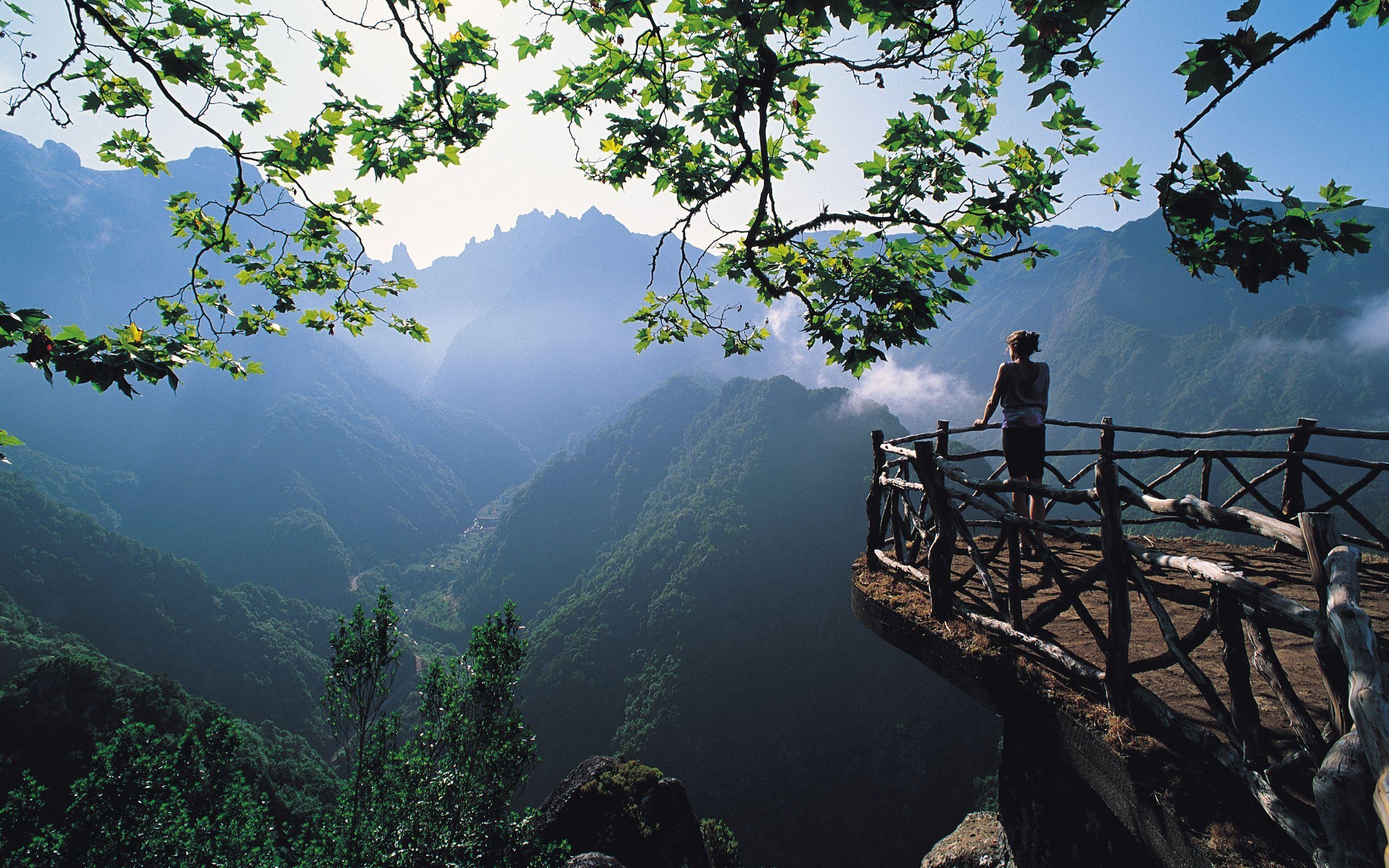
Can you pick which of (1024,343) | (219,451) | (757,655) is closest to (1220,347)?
(757,655)

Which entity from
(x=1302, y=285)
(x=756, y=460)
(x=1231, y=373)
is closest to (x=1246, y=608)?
(x=756, y=460)

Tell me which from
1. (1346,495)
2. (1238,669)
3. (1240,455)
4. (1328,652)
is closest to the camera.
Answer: (1328,652)

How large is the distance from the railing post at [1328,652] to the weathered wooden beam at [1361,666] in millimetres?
31

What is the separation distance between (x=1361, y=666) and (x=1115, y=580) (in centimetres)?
146

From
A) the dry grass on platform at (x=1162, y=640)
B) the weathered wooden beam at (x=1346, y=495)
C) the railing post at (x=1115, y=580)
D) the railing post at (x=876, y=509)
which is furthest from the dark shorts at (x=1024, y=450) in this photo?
the railing post at (x=1115, y=580)

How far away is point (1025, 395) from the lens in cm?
645

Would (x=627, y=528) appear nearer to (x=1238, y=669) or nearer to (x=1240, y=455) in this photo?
(x=1240, y=455)

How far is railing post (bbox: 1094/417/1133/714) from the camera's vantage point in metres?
3.31

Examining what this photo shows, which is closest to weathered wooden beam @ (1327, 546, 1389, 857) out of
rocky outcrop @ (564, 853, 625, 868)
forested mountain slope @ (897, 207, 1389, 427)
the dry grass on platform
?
the dry grass on platform

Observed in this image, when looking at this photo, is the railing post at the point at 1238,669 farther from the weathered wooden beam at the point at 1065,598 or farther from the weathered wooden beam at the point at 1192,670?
the weathered wooden beam at the point at 1065,598

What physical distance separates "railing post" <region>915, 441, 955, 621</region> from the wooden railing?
0.05 feet

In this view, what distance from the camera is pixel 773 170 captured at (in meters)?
4.66

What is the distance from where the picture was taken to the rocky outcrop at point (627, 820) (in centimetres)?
1548

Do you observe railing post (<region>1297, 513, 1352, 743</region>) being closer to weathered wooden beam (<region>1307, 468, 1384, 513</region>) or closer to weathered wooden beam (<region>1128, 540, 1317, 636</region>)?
weathered wooden beam (<region>1128, 540, 1317, 636</region>)
